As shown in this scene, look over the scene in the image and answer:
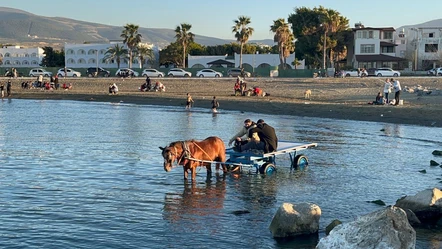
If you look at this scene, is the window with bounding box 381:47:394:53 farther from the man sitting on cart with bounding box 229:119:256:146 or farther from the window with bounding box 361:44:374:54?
the man sitting on cart with bounding box 229:119:256:146

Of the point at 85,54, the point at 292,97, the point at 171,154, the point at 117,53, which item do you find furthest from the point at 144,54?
the point at 171,154

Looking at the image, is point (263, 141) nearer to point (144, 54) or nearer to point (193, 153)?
point (193, 153)

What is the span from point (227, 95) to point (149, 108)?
8.67m

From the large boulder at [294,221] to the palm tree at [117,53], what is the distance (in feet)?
341

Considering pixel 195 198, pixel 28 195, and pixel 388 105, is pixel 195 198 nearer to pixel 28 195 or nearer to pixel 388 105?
pixel 28 195

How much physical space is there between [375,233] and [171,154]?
7.33 m

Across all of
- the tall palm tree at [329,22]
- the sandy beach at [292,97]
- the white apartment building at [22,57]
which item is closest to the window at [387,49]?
the tall palm tree at [329,22]

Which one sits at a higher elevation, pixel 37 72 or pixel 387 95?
pixel 37 72

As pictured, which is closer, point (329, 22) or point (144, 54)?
point (329, 22)

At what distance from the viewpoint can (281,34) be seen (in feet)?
315

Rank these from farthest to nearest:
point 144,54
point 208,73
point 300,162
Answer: point 144,54 → point 208,73 → point 300,162

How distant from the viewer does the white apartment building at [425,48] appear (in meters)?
92.9

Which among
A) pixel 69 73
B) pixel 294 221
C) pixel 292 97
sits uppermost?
pixel 69 73

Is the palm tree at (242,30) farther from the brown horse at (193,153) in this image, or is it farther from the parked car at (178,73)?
the brown horse at (193,153)
